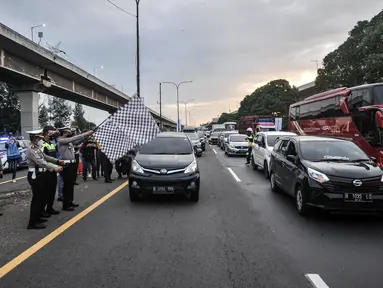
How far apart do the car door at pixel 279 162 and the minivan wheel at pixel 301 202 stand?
1.39 m

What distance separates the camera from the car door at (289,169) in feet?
27.1

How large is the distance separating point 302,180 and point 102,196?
5.11 m

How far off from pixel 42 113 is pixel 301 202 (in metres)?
65.2

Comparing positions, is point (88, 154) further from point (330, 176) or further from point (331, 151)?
point (330, 176)

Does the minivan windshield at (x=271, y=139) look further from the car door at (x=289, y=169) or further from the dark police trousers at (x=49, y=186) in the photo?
the dark police trousers at (x=49, y=186)

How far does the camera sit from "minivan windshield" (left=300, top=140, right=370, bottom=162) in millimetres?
8102

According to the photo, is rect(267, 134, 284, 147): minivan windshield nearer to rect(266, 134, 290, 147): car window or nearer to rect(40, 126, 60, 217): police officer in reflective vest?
rect(266, 134, 290, 147): car window

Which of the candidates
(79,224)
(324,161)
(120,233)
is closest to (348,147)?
(324,161)

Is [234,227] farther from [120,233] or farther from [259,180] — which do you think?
[259,180]

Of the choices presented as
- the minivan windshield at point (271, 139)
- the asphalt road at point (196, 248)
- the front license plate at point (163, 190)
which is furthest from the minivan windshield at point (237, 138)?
the front license plate at point (163, 190)

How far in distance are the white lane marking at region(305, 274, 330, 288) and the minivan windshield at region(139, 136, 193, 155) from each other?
19.0 feet

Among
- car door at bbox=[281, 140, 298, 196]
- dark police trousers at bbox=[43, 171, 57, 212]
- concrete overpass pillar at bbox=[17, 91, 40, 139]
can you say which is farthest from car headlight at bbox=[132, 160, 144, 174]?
concrete overpass pillar at bbox=[17, 91, 40, 139]

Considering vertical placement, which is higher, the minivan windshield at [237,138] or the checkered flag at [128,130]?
the checkered flag at [128,130]

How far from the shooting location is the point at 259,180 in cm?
1302
